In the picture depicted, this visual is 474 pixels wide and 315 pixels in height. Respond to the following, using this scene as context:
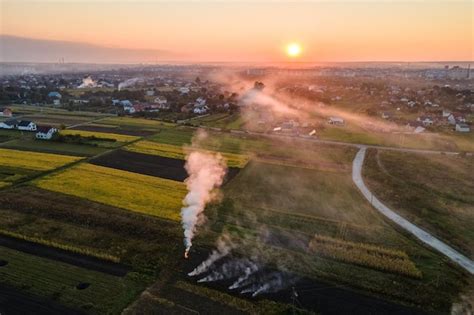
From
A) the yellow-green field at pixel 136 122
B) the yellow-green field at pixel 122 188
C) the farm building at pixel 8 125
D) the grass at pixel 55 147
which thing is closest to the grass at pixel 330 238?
the yellow-green field at pixel 122 188

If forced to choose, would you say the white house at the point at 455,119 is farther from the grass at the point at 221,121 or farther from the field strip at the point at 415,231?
the field strip at the point at 415,231

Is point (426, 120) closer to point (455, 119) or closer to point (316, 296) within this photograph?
point (455, 119)

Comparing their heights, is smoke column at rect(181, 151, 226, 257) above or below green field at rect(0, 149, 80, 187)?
below

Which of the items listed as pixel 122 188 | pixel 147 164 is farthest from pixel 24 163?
pixel 122 188

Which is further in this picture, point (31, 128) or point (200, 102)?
point (200, 102)

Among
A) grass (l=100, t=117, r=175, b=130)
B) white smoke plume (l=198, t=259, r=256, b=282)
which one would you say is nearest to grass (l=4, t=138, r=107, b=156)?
grass (l=100, t=117, r=175, b=130)

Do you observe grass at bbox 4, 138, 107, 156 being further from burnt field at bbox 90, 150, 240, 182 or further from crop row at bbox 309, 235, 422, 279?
crop row at bbox 309, 235, 422, 279

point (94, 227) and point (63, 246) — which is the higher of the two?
point (94, 227)

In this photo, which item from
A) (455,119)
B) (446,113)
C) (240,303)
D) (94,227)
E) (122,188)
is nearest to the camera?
(240,303)
